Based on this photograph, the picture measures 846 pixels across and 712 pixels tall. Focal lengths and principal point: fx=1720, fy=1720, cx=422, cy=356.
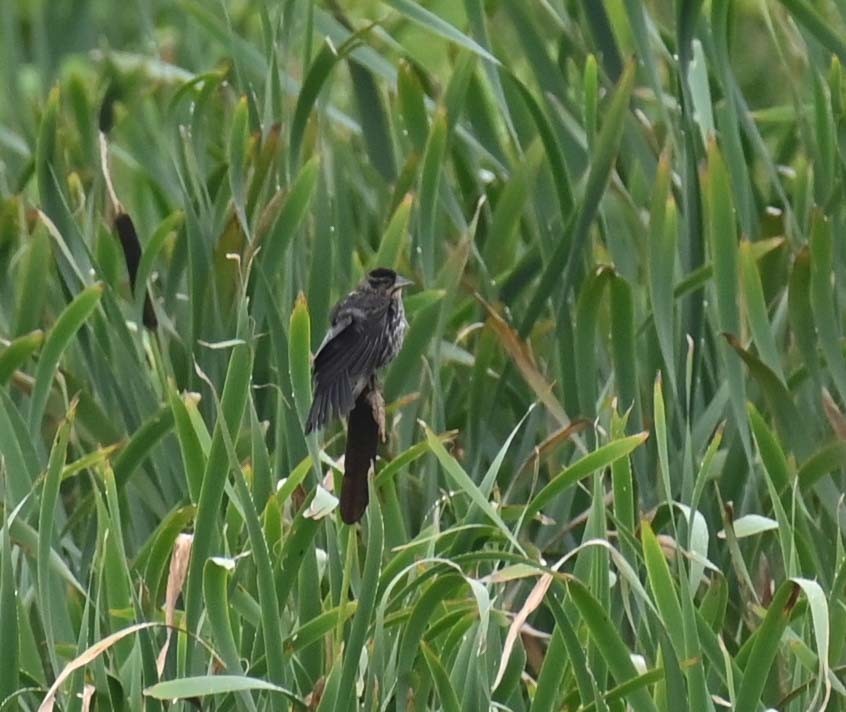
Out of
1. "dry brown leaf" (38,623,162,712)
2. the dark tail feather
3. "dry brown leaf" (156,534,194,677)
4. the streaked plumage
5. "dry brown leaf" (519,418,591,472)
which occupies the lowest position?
"dry brown leaf" (519,418,591,472)

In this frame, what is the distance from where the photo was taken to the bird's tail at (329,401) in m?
1.29

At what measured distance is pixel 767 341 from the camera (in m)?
1.79

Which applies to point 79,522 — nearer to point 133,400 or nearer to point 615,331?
point 133,400

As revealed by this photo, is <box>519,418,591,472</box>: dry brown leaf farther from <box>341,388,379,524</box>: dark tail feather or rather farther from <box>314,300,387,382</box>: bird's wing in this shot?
<box>341,388,379,524</box>: dark tail feather

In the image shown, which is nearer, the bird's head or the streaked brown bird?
the streaked brown bird

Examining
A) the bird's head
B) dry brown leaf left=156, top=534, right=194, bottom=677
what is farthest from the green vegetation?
the bird's head

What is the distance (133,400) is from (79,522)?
0.54 ft

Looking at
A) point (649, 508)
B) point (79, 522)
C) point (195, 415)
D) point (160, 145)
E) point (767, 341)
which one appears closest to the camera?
point (195, 415)

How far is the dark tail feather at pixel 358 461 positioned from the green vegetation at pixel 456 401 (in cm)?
9

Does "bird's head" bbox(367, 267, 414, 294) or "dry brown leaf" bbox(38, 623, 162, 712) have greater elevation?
"bird's head" bbox(367, 267, 414, 294)

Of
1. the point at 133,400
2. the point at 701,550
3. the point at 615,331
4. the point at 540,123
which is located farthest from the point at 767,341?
the point at 133,400

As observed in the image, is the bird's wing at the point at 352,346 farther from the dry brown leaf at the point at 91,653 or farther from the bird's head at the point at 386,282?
the dry brown leaf at the point at 91,653

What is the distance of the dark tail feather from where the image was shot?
3.95 ft

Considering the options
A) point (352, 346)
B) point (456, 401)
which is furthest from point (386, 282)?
point (456, 401)
